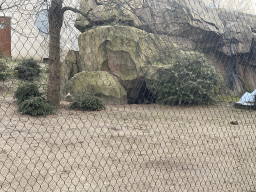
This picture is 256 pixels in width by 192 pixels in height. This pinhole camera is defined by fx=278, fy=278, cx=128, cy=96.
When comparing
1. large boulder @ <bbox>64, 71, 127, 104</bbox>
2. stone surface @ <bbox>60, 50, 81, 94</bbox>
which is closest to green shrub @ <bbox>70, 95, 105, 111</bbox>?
large boulder @ <bbox>64, 71, 127, 104</bbox>

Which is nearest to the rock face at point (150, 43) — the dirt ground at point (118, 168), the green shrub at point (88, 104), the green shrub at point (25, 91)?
the green shrub at point (88, 104)

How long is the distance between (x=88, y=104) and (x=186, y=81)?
3.04 meters

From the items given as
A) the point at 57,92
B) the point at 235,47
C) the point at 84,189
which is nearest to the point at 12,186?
the point at 84,189

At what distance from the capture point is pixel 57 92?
6.68 m

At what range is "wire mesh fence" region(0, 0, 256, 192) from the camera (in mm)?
3254

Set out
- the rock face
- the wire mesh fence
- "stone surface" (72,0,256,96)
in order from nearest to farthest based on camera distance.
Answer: the wire mesh fence < "stone surface" (72,0,256,96) < the rock face

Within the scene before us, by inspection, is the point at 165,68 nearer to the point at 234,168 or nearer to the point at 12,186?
the point at 234,168

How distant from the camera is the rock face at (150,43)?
7026 mm

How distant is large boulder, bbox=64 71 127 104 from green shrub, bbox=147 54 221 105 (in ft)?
3.59

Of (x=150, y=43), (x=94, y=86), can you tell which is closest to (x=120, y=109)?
(x=94, y=86)

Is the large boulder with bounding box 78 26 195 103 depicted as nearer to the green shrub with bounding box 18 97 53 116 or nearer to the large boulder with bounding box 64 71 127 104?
the large boulder with bounding box 64 71 127 104

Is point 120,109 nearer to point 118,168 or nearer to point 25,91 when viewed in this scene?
point 25,91

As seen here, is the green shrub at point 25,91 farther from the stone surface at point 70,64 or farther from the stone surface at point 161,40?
the stone surface at point 70,64

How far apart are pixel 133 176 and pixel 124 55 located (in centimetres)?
542
